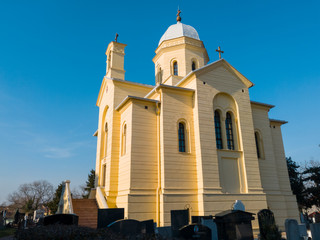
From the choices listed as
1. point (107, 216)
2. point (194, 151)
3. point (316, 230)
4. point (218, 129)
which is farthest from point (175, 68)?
point (316, 230)

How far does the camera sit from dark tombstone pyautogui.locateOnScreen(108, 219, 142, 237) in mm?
9617

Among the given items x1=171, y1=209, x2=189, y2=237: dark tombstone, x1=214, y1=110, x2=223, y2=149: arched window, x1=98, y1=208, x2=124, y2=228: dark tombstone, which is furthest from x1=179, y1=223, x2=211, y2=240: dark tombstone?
x1=214, y1=110, x2=223, y2=149: arched window

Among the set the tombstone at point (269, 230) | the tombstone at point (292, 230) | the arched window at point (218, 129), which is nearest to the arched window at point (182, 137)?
the arched window at point (218, 129)

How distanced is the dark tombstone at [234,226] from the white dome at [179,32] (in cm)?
1669

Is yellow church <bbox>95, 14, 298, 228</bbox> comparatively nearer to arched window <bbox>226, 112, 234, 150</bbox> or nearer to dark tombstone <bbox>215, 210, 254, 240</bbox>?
arched window <bbox>226, 112, 234, 150</bbox>

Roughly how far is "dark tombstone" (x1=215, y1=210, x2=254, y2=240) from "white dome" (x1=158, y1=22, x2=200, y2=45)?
16.7 meters

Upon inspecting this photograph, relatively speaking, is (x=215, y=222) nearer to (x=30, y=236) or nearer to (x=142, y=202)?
(x=142, y=202)

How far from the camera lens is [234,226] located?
1056cm

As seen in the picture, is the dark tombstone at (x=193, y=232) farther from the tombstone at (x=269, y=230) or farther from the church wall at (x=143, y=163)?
the church wall at (x=143, y=163)

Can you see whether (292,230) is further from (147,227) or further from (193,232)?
(147,227)

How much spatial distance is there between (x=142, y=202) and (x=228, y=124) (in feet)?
25.6

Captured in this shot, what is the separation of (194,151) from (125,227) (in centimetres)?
713

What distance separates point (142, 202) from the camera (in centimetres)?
1399

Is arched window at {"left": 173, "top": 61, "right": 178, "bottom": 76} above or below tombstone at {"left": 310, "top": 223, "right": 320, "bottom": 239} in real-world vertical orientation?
above
